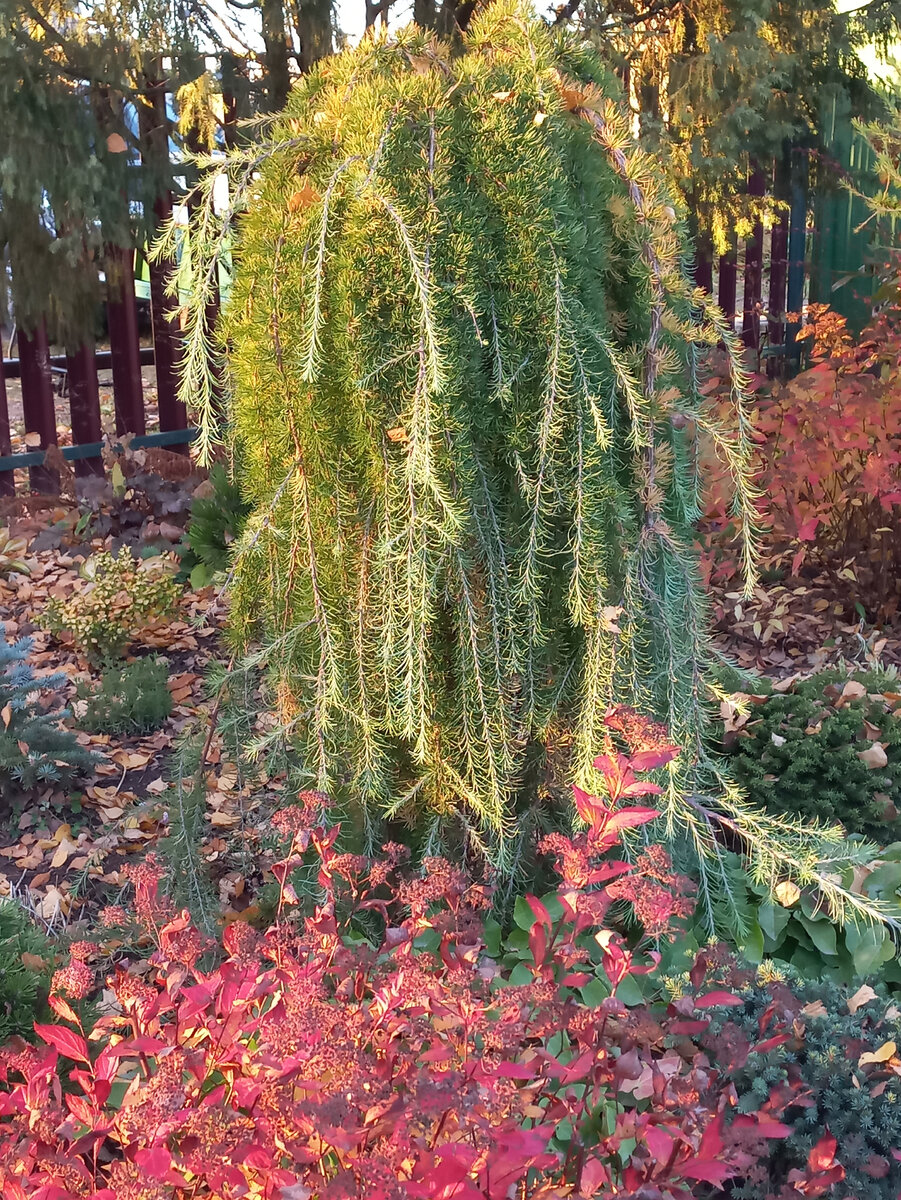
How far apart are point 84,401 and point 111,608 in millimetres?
1897

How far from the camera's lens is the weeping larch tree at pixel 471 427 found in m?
1.73

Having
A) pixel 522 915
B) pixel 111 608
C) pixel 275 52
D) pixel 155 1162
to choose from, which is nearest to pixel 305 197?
pixel 522 915

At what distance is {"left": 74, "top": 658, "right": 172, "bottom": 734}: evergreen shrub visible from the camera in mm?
3010

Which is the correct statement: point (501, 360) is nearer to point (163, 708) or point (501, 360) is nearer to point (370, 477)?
point (370, 477)

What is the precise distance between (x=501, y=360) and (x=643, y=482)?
0.34 metres

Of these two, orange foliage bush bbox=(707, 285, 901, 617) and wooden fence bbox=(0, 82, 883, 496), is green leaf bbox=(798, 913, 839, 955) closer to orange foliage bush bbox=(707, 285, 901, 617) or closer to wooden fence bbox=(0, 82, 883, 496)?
orange foliage bush bbox=(707, 285, 901, 617)

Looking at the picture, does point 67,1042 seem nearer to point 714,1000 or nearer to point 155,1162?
point 155,1162

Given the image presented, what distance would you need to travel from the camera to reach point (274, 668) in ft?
6.73

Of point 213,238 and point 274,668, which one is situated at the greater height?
point 213,238

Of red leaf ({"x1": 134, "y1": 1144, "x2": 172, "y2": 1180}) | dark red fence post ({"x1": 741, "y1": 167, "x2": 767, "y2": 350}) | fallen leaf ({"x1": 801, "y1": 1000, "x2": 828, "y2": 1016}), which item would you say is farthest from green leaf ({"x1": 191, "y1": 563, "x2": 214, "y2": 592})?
dark red fence post ({"x1": 741, "y1": 167, "x2": 767, "y2": 350})

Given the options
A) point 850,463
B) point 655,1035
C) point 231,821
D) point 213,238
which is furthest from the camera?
point 850,463

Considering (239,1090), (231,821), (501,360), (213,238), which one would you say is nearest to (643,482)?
(501,360)

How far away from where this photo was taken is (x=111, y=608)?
11.2ft

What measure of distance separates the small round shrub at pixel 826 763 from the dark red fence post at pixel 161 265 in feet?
8.93
